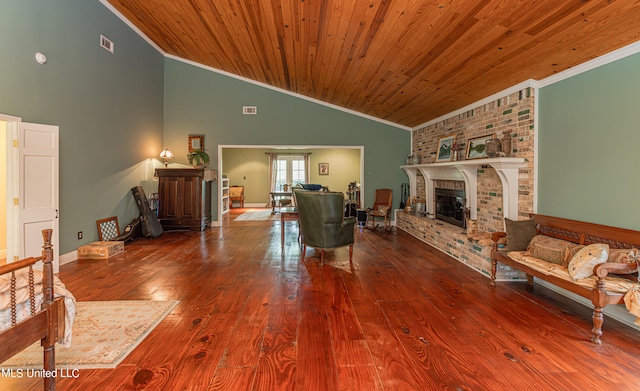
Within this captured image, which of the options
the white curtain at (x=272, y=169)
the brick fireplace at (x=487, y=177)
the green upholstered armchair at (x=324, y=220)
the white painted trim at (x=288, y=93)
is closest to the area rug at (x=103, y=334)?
the green upholstered armchair at (x=324, y=220)


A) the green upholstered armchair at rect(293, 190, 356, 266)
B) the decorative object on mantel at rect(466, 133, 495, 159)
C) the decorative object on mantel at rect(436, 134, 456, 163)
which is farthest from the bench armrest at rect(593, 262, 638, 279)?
the decorative object on mantel at rect(436, 134, 456, 163)

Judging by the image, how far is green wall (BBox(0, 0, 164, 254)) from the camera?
11.7 ft

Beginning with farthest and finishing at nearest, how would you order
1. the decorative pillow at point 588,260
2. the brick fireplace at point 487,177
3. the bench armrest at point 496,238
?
the brick fireplace at point 487,177 → the bench armrest at point 496,238 → the decorative pillow at point 588,260

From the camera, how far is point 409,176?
7336 millimetres

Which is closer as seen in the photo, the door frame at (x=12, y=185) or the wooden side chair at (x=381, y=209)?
the door frame at (x=12, y=185)

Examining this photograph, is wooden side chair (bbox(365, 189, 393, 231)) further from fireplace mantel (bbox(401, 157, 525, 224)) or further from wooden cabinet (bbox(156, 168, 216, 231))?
wooden cabinet (bbox(156, 168, 216, 231))

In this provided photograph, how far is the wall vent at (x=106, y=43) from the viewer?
490cm

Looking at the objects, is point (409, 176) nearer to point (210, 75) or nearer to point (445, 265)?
point (445, 265)

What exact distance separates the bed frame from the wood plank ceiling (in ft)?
10.3

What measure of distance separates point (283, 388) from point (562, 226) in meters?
3.21

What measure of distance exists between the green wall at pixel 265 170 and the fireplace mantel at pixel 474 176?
4.87m

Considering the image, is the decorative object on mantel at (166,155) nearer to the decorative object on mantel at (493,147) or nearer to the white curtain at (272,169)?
the white curtain at (272,169)

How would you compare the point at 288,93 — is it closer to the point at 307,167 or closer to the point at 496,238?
the point at 307,167

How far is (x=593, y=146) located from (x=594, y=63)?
0.80 metres
